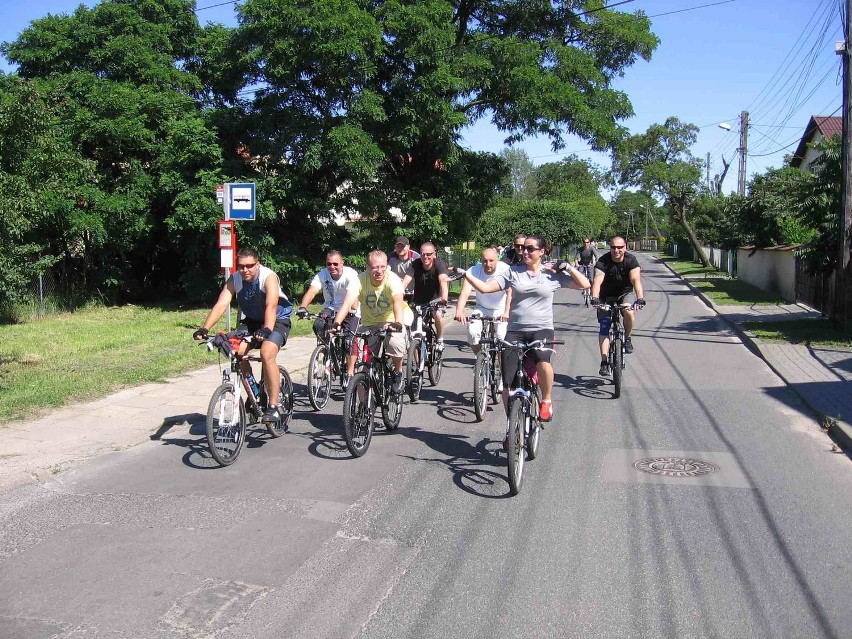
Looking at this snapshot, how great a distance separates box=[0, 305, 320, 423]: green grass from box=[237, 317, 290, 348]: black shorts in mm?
2795

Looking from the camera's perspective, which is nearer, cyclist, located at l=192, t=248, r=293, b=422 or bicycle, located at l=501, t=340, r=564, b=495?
bicycle, located at l=501, t=340, r=564, b=495

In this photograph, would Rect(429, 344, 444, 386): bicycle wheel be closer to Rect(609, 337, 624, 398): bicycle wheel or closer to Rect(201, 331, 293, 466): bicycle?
Rect(609, 337, 624, 398): bicycle wheel

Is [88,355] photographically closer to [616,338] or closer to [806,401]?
[616,338]

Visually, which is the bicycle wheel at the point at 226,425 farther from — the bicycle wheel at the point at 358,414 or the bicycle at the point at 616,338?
the bicycle at the point at 616,338

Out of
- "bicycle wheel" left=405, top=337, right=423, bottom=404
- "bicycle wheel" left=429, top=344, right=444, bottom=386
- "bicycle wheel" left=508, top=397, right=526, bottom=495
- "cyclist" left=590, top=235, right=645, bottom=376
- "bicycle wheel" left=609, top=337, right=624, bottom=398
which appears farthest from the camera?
"bicycle wheel" left=429, top=344, right=444, bottom=386

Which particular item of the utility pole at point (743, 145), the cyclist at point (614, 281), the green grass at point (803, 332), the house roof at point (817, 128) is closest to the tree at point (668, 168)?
the house roof at point (817, 128)

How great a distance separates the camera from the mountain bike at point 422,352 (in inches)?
363

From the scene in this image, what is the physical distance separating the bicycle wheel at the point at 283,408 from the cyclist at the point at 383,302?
747 mm

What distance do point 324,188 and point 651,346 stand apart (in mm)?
11830

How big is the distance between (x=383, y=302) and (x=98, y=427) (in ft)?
10.5

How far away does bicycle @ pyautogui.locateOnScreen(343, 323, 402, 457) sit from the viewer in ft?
22.1

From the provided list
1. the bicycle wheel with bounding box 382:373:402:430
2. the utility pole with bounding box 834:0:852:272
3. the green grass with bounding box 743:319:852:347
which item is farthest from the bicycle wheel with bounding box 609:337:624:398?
the utility pole with bounding box 834:0:852:272

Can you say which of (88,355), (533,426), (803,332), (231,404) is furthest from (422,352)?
(803,332)

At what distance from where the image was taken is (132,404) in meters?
9.18
